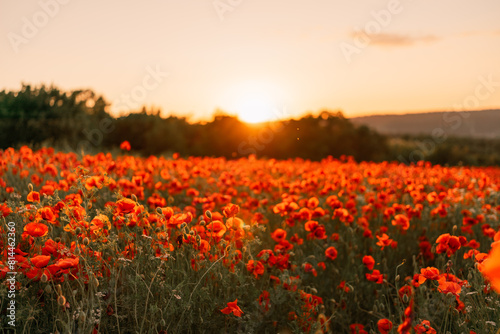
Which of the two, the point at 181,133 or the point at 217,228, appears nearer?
the point at 217,228

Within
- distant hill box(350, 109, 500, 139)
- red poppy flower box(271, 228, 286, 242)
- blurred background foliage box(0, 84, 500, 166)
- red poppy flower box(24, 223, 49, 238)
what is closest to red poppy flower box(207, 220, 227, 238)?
red poppy flower box(271, 228, 286, 242)

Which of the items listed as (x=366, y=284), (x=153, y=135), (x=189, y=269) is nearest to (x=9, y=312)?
(x=189, y=269)

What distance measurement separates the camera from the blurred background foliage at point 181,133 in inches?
615

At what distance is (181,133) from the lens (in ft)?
60.5

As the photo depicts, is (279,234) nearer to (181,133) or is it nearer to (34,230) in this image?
(34,230)

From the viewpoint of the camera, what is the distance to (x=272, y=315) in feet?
10.1

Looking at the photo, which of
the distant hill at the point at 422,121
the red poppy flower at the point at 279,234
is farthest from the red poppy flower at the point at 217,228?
the distant hill at the point at 422,121

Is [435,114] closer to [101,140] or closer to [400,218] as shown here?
[101,140]

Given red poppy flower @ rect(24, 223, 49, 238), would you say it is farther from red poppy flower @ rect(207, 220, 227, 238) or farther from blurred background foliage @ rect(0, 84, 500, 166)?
blurred background foliage @ rect(0, 84, 500, 166)

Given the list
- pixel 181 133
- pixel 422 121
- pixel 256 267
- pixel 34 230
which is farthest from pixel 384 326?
pixel 422 121

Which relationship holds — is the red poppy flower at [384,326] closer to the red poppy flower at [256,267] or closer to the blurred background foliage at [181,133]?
the red poppy flower at [256,267]

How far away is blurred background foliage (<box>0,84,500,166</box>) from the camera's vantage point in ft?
51.2

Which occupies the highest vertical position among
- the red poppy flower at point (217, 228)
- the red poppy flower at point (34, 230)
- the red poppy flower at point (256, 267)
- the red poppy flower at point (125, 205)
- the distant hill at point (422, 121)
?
the distant hill at point (422, 121)

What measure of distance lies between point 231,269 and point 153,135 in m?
15.5
